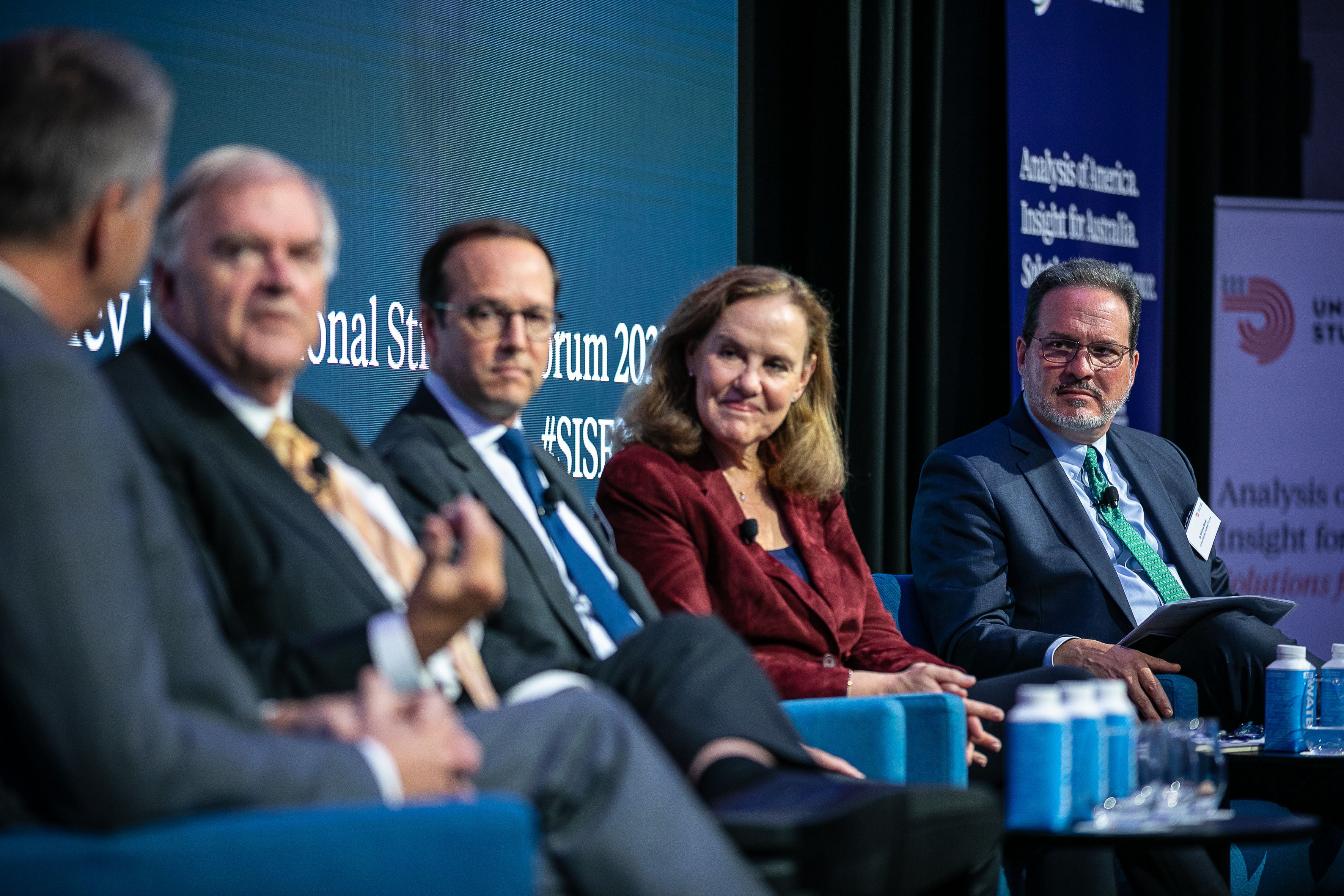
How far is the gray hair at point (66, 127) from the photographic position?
4.53 ft

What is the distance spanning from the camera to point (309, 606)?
175 cm

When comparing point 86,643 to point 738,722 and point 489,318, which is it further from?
point 489,318

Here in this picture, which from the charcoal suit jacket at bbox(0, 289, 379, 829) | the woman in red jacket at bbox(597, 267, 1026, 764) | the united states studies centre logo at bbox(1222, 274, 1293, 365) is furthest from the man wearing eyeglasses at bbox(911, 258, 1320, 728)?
the united states studies centre logo at bbox(1222, 274, 1293, 365)

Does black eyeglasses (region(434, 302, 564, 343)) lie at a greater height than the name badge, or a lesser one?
greater

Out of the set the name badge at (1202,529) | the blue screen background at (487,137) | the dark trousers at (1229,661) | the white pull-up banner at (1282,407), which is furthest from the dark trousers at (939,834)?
the white pull-up banner at (1282,407)

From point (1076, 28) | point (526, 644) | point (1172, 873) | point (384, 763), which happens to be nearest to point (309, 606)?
point (384, 763)

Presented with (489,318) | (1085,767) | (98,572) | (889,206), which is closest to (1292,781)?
(1085,767)

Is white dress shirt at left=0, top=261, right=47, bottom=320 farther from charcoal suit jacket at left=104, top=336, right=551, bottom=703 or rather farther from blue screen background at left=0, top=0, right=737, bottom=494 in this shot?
blue screen background at left=0, top=0, right=737, bottom=494

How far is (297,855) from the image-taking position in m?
1.27

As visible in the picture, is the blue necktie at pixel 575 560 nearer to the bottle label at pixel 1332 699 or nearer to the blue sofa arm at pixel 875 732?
the blue sofa arm at pixel 875 732

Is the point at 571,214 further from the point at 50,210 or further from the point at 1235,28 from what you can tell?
the point at 1235,28

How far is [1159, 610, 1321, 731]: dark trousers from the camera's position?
125 inches

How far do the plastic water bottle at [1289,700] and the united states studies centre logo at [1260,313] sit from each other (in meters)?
3.38

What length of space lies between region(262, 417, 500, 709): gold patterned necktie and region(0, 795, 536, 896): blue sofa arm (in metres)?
0.55
